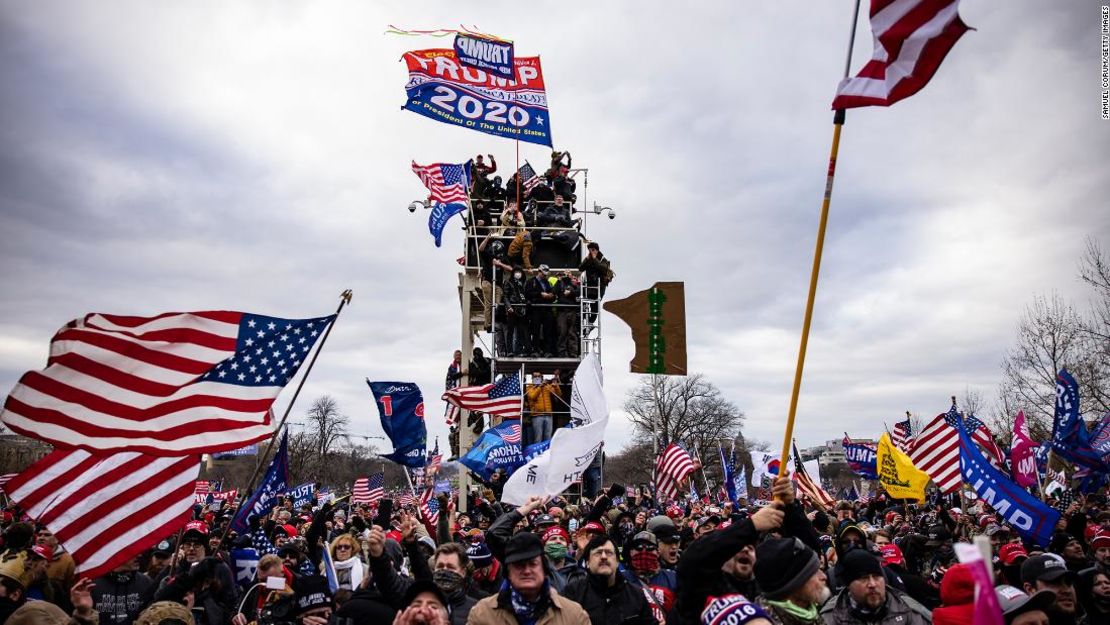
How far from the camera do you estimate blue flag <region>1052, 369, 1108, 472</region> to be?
51.2 feet

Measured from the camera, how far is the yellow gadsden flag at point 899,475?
513 inches

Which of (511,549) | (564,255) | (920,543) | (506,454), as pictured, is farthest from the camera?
(564,255)

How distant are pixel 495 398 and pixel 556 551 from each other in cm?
813

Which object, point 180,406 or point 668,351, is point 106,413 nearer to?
point 180,406

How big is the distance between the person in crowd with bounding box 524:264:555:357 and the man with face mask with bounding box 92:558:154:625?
16.8 m

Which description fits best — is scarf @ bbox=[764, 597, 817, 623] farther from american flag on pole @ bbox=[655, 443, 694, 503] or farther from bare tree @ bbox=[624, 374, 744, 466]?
bare tree @ bbox=[624, 374, 744, 466]

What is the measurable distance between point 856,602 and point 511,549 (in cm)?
217

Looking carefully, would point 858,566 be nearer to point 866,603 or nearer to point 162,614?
point 866,603

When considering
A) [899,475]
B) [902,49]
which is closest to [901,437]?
[899,475]

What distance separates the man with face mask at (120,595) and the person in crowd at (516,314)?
16410 mm

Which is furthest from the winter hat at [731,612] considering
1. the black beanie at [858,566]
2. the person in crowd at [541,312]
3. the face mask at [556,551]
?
the person in crowd at [541,312]

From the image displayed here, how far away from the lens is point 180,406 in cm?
581

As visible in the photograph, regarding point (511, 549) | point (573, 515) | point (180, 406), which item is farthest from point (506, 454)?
point (511, 549)

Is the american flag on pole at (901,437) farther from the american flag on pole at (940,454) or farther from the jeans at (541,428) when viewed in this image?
the jeans at (541,428)
